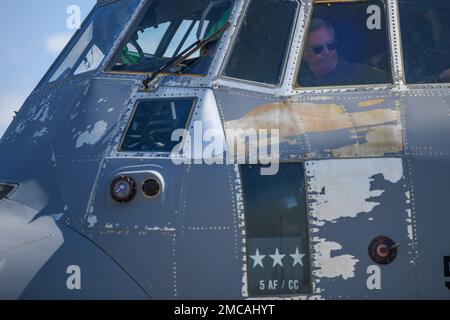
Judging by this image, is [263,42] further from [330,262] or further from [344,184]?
[330,262]

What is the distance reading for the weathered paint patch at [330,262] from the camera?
7.00 m

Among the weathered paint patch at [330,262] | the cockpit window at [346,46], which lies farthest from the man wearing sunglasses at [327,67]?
the weathered paint patch at [330,262]

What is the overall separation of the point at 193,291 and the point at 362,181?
5.78 feet

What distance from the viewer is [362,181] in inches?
283

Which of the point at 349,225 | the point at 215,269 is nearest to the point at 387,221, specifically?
the point at 349,225

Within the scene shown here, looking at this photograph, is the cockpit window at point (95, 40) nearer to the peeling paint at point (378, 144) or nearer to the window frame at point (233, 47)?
the window frame at point (233, 47)

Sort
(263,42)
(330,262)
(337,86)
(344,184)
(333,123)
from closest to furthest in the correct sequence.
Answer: (330,262) → (344,184) → (333,123) → (337,86) → (263,42)

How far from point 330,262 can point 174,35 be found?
309 centimetres

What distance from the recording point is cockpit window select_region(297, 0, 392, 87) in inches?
309

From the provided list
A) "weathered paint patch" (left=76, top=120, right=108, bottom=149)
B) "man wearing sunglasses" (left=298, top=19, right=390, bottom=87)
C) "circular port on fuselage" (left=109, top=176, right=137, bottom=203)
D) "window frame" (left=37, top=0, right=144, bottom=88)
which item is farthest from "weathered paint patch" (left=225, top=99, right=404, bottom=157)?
"window frame" (left=37, top=0, right=144, bottom=88)

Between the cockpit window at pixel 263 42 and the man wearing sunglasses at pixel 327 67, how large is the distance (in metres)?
0.22

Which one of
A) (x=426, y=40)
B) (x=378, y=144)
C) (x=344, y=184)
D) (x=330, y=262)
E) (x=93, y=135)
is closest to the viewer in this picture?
(x=330, y=262)

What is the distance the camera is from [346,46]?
26.4ft

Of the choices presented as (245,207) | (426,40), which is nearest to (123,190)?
(245,207)
